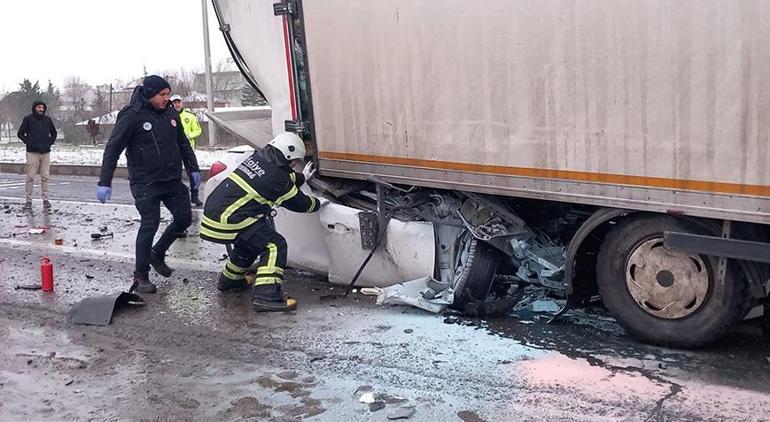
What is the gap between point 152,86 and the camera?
19.2 ft

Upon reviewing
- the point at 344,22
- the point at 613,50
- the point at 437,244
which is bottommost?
the point at 437,244

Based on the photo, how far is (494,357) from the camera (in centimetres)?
425

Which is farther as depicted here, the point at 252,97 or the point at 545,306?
the point at 252,97

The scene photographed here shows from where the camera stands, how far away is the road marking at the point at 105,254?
6703 millimetres

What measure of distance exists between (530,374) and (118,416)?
2.10 m

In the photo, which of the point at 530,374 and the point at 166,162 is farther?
the point at 166,162

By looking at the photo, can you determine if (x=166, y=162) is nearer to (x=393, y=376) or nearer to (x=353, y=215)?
(x=353, y=215)

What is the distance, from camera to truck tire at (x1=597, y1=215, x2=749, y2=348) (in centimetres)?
411

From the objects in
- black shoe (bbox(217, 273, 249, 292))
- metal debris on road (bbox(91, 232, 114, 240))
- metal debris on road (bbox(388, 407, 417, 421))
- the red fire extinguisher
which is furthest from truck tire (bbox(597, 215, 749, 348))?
metal debris on road (bbox(91, 232, 114, 240))

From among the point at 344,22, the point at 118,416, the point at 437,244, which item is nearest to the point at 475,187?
the point at 437,244

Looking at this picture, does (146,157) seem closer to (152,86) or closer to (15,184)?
(152,86)

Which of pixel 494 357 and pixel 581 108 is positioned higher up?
pixel 581 108

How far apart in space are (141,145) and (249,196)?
3.76ft

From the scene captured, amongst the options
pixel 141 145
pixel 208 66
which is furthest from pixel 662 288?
pixel 208 66
